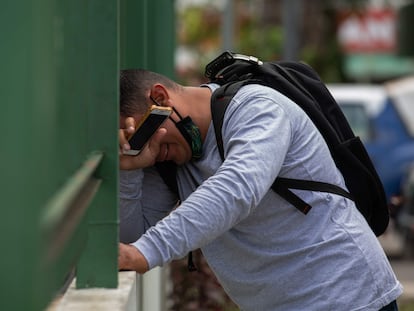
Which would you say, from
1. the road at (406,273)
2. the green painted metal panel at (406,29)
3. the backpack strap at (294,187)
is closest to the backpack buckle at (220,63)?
the backpack strap at (294,187)

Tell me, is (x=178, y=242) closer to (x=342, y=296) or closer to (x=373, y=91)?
(x=342, y=296)

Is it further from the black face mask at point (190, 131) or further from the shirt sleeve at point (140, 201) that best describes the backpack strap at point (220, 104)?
the shirt sleeve at point (140, 201)

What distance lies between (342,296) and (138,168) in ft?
2.39

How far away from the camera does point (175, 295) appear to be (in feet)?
22.0

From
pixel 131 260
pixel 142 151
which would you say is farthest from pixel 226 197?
pixel 142 151

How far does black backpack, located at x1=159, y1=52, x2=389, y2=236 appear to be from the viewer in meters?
3.44

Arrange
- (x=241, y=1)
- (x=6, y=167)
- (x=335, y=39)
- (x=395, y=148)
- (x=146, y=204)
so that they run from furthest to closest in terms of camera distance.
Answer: (x=241, y=1) → (x=335, y=39) → (x=395, y=148) → (x=146, y=204) → (x=6, y=167)

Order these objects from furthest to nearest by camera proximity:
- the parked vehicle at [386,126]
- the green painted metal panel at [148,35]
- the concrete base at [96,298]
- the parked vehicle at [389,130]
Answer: the parked vehicle at [386,126]
the parked vehicle at [389,130]
the green painted metal panel at [148,35]
the concrete base at [96,298]

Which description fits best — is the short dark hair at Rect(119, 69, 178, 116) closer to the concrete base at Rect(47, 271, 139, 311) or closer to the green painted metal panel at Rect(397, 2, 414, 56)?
the concrete base at Rect(47, 271, 139, 311)

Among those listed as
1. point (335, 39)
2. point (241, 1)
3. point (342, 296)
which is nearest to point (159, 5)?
point (342, 296)

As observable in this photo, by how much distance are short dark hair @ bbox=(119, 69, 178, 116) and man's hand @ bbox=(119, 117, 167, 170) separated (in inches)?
2.1

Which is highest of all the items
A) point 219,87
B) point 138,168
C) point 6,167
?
point 6,167

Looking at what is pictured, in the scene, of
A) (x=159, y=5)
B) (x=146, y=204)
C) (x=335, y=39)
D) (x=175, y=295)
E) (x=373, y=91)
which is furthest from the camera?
(x=335, y=39)

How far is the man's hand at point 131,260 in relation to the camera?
2975 mm
